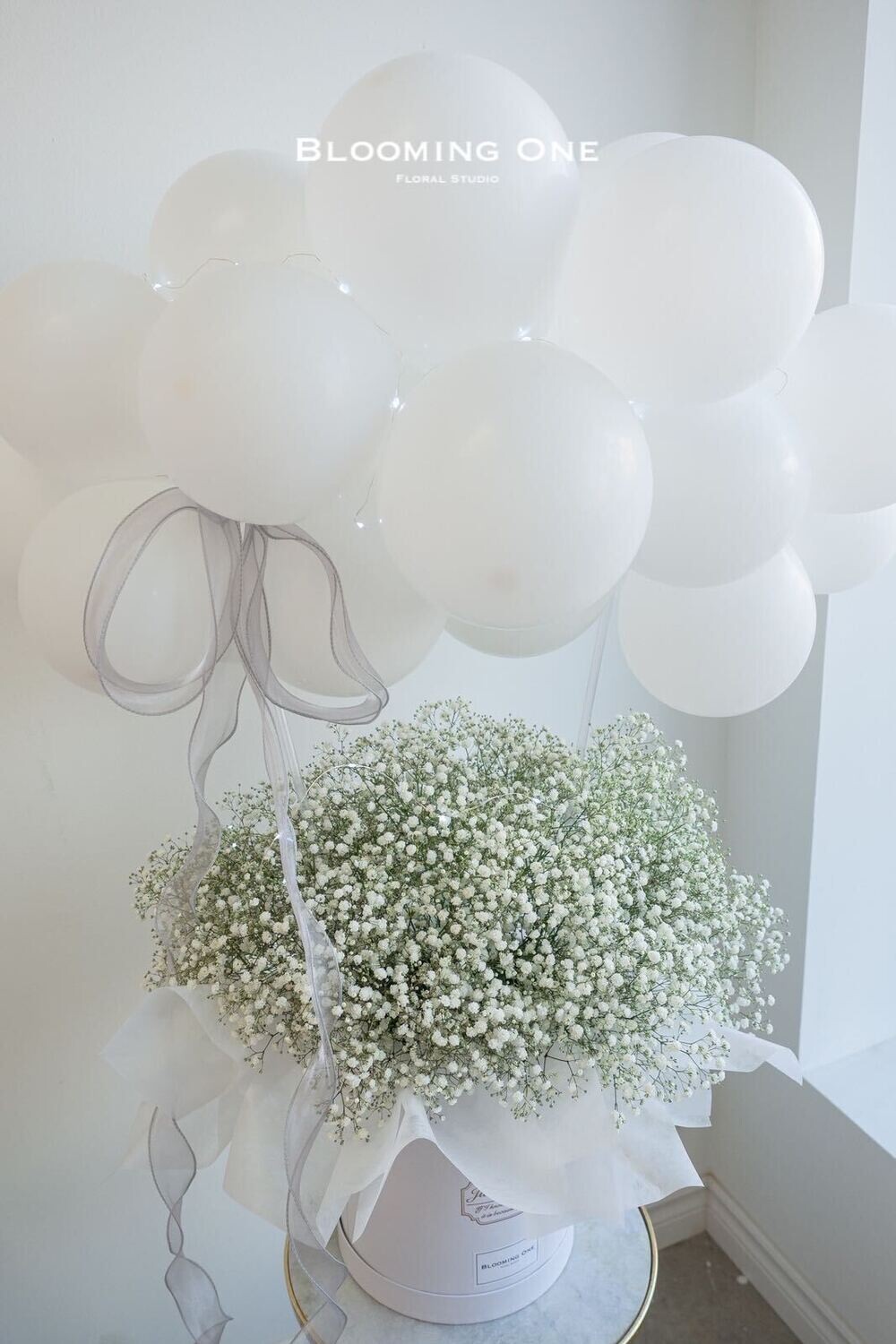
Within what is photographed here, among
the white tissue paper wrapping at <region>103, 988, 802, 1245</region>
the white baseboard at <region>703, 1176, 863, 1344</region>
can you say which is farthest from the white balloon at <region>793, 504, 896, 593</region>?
the white baseboard at <region>703, 1176, 863, 1344</region>

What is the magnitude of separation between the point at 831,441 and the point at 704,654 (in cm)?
20

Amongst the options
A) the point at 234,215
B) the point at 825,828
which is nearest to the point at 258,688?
the point at 234,215

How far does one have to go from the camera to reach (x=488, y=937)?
2.42 feet

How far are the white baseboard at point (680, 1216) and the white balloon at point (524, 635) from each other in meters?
1.27

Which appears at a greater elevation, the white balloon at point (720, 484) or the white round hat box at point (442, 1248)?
the white balloon at point (720, 484)

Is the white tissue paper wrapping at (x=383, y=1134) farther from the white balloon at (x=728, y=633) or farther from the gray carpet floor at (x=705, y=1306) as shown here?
the gray carpet floor at (x=705, y=1306)

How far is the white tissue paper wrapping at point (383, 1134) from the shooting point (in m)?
0.75

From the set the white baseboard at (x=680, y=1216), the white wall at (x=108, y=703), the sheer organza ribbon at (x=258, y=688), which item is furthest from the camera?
the white baseboard at (x=680, y=1216)

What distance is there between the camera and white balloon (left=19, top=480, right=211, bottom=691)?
704mm

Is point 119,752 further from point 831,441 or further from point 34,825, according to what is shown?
point 831,441

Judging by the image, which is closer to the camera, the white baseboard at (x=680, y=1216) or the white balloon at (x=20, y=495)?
the white balloon at (x=20, y=495)

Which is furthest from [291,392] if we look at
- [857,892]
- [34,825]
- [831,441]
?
[857,892]

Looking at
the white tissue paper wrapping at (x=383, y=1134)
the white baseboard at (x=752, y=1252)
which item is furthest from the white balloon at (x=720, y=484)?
the white baseboard at (x=752, y=1252)

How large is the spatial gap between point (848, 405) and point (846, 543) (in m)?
0.17
